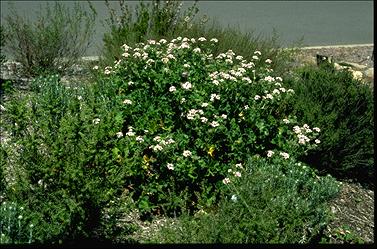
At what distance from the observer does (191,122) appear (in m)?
5.38

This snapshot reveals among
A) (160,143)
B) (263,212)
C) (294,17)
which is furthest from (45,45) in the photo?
(294,17)

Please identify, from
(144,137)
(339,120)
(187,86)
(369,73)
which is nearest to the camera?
(144,137)

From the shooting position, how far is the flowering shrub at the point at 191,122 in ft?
16.7

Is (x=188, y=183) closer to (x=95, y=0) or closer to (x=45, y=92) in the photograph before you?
(x=45, y=92)

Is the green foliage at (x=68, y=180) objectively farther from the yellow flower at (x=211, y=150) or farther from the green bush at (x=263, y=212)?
the yellow flower at (x=211, y=150)

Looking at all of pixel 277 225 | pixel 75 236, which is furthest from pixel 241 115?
pixel 75 236

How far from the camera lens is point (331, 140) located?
6102 millimetres

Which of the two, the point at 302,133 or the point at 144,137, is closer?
the point at 144,137

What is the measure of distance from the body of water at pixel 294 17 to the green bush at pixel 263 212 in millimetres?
7014

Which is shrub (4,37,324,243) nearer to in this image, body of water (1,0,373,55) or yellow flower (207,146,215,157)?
yellow flower (207,146,215,157)

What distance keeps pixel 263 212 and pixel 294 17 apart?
1148 cm

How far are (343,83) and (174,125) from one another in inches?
92.6

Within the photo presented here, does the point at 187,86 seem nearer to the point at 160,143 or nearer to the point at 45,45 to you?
the point at 160,143

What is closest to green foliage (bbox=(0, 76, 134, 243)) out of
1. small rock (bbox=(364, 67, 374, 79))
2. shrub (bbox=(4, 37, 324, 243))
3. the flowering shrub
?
shrub (bbox=(4, 37, 324, 243))
